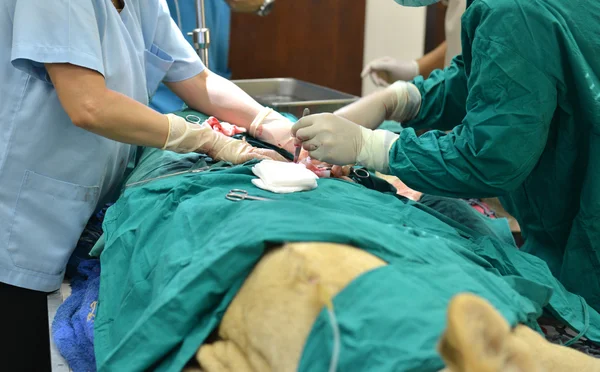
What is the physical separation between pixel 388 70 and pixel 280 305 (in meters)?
1.93

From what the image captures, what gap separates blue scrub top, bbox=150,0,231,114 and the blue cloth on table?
1134 millimetres

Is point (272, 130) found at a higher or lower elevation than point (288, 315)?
lower

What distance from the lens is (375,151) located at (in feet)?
5.01

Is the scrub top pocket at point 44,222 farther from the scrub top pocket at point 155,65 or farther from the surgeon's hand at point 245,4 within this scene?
the surgeon's hand at point 245,4

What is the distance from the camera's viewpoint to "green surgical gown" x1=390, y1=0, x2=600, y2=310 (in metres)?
1.31

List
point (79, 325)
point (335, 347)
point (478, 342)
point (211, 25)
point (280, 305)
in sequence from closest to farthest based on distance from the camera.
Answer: point (478, 342), point (335, 347), point (280, 305), point (79, 325), point (211, 25)

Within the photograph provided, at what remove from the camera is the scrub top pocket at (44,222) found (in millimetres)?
1450

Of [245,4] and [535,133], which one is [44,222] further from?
[245,4]

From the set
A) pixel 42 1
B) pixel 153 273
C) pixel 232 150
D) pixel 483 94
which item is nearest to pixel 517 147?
pixel 483 94

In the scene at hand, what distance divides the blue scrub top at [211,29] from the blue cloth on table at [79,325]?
3.72ft

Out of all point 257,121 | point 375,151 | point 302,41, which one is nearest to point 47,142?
point 257,121

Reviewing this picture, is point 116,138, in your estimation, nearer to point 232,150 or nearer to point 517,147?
point 232,150

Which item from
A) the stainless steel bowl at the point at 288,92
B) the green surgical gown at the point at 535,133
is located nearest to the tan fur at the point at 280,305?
the green surgical gown at the point at 535,133

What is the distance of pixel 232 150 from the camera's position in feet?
5.20
